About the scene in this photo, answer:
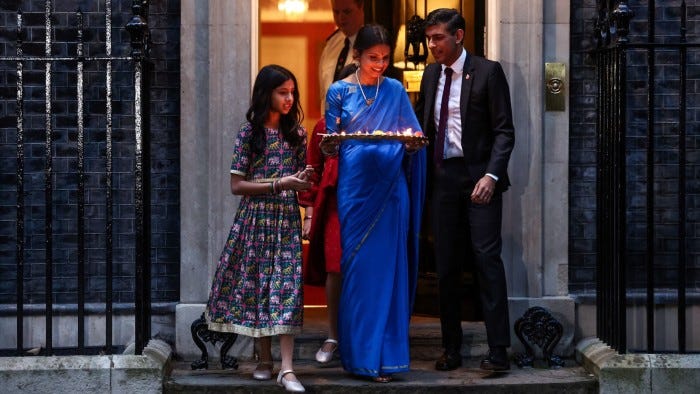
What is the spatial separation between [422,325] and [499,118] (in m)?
1.68

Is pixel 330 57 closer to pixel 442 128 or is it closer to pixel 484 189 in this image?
pixel 442 128

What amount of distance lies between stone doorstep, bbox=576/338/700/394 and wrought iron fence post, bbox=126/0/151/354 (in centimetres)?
265

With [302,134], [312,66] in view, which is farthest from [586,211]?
[312,66]

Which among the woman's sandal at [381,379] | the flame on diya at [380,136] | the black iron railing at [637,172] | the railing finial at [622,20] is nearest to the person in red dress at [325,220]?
the flame on diya at [380,136]

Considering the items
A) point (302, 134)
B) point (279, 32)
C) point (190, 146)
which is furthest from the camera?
point (279, 32)

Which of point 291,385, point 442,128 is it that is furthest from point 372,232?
point 291,385

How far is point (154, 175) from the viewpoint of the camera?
828 cm

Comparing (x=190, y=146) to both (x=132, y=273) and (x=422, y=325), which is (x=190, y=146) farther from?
(x=422, y=325)

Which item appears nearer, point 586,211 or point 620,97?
point 620,97

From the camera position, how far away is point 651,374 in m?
7.38

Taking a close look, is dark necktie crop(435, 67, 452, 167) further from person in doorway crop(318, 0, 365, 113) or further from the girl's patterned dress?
person in doorway crop(318, 0, 365, 113)

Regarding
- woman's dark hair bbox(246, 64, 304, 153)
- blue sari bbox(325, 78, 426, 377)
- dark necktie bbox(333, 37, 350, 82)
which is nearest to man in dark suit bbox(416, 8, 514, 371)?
blue sari bbox(325, 78, 426, 377)

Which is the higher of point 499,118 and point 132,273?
point 499,118

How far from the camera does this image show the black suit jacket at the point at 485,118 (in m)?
7.64
